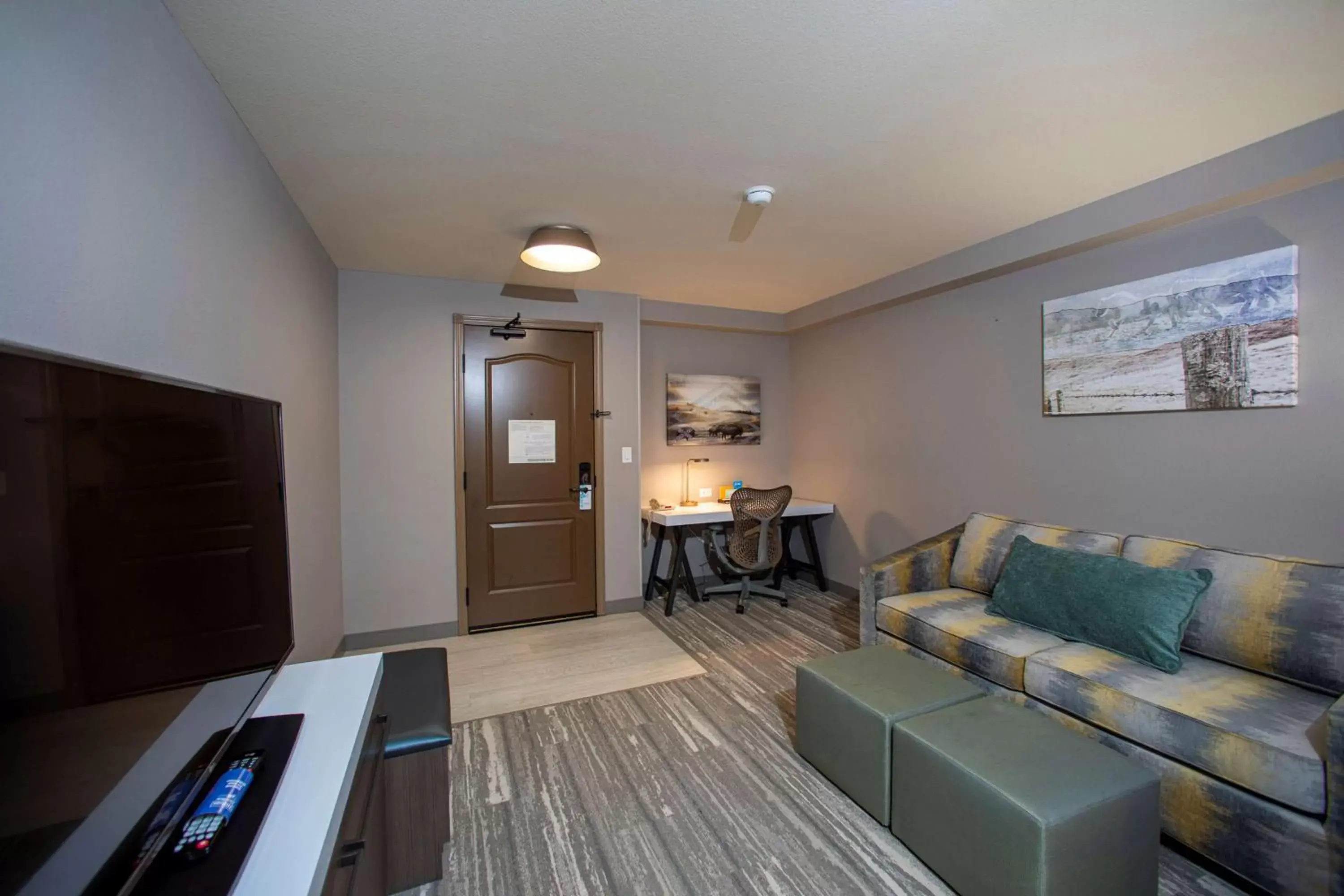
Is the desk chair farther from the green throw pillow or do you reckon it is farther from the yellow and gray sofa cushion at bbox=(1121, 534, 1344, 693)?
the yellow and gray sofa cushion at bbox=(1121, 534, 1344, 693)

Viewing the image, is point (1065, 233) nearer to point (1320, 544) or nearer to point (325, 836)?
point (1320, 544)

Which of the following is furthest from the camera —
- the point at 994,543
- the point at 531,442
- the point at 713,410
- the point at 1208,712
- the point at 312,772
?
the point at 713,410

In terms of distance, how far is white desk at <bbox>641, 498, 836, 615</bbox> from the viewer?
4.24 meters

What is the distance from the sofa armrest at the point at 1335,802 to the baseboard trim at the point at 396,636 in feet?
13.1

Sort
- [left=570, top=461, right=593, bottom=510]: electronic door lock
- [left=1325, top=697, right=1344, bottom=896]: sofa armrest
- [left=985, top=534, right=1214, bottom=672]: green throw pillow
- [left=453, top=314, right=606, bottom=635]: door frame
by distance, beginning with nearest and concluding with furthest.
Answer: [left=1325, top=697, right=1344, bottom=896]: sofa armrest
[left=985, top=534, right=1214, bottom=672]: green throw pillow
[left=453, top=314, right=606, bottom=635]: door frame
[left=570, top=461, right=593, bottom=510]: electronic door lock

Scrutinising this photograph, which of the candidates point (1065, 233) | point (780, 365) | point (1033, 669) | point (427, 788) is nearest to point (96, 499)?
point (427, 788)

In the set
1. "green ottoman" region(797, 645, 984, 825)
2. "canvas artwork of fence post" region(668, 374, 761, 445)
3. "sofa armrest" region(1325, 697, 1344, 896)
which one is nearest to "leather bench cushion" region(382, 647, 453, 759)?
"green ottoman" region(797, 645, 984, 825)

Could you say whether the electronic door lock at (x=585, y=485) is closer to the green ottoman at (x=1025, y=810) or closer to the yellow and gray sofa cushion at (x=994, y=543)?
the yellow and gray sofa cushion at (x=994, y=543)

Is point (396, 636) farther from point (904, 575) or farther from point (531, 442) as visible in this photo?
point (904, 575)

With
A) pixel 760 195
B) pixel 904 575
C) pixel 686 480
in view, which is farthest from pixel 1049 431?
pixel 686 480

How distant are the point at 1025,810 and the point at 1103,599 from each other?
1.20m

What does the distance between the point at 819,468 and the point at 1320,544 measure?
9.92ft

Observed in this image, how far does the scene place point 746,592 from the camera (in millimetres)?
4340

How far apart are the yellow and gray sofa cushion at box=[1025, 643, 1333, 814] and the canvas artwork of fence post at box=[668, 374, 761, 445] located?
123 inches
